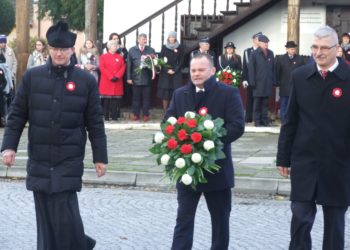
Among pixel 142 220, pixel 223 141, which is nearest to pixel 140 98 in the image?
pixel 142 220

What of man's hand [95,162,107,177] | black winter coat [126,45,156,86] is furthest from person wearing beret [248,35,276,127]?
man's hand [95,162,107,177]

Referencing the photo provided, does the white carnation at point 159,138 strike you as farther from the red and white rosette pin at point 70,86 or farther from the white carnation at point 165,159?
the red and white rosette pin at point 70,86

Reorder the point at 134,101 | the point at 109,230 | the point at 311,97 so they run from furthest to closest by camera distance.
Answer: the point at 134,101 → the point at 109,230 → the point at 311,97

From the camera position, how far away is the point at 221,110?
7.93 meters

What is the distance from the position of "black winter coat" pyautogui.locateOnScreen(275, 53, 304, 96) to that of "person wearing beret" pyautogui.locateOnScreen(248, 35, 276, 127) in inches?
5.0

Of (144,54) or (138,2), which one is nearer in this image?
(144,54)

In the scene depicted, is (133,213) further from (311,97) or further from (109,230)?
(311,97)

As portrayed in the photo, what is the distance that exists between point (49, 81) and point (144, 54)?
1371 cm

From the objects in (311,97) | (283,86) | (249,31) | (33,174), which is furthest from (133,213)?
(249,31)

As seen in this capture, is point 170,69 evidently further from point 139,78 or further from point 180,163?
point 180,163

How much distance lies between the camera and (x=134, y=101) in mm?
21812

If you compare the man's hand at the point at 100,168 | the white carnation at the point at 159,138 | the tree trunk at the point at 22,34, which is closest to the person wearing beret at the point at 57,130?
the man's hand at the point at 100,168

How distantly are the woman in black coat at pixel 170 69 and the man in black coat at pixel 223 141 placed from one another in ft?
44.4

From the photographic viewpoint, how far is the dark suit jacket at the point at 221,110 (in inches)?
307
